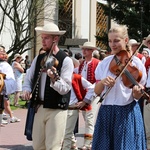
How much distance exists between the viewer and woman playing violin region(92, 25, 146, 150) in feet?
15.3

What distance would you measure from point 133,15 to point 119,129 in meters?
27.8

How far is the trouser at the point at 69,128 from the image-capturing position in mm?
7438

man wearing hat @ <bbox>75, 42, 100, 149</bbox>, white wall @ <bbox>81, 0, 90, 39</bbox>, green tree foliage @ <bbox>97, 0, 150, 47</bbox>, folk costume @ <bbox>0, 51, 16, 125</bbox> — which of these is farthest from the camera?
white wall @ <bbox>81, 0, 90, 39</bbox>

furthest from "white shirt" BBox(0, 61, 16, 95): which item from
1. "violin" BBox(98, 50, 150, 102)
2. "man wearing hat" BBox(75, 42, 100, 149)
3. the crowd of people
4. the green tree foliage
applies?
the green tree foliage

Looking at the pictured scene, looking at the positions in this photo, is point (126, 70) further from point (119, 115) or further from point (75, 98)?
point (75, 98)

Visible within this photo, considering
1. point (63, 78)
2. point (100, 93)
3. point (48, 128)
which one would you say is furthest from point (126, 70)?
point (48, 128)

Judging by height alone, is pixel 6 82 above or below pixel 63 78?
below

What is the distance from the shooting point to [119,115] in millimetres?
4688

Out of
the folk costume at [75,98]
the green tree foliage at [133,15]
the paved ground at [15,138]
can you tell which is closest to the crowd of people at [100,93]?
the folk costume at [75,98]

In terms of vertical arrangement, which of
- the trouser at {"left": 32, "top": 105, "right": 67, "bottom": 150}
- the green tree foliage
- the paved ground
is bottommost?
the paved ground

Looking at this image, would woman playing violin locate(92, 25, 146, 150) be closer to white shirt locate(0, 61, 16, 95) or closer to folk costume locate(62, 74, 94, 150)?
white shirt locate(0, 61, 16, 95)

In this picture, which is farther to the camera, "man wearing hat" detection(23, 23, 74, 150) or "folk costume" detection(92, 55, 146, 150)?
"man wearing hat" detection(23, 23, 74, 150)

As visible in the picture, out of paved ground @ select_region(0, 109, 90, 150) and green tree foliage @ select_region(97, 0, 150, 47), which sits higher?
green tree foliage @ select_region(97, 0, 150, 47)

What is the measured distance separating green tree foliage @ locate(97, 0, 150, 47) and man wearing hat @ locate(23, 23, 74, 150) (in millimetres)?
25259
